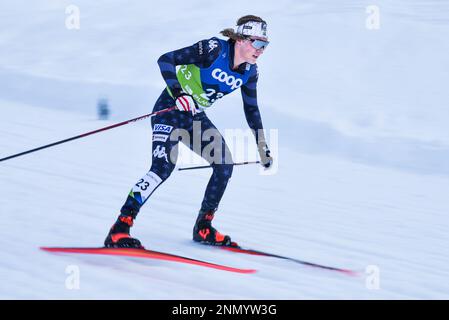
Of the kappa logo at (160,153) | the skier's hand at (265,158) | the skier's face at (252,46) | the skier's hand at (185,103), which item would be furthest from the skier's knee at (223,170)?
the skier's face at (252,46)

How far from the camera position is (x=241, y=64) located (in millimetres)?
3879

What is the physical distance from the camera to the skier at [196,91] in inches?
146

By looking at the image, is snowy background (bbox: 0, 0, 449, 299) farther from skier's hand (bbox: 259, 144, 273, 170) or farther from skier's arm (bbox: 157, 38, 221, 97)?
skier's arm (bbox: 157, 38, 221, 97)

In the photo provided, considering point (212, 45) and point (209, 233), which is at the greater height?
point (212, 45)

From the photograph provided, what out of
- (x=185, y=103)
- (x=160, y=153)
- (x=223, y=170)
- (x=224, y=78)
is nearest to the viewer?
(x=185, y=103)

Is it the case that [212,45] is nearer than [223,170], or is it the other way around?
[212,45]

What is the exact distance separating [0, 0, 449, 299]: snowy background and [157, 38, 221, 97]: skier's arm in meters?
1.08

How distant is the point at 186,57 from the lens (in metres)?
3.75

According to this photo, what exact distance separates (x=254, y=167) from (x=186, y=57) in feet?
12.4

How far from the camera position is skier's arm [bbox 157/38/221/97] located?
146 inches

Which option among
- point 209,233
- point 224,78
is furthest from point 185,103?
point 209,233

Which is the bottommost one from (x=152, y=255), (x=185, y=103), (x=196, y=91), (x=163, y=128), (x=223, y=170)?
(x=152, y=255)

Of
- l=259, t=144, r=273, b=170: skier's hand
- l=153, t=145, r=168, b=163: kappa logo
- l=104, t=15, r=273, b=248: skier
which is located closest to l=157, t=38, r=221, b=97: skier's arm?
l=104, t=15, r=273, b=248: skier

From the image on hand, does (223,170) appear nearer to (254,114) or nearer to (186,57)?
(254,114)
